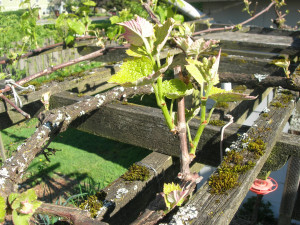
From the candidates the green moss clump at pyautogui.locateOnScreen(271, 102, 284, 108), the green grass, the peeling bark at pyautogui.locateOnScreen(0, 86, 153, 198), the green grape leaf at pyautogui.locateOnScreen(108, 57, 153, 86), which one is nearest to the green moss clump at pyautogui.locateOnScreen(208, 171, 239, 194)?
the green grape leaf at pyautogui.locateOnScreen(108, 57, 153, 86)

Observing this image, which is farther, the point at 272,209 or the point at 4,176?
the point at 272,209

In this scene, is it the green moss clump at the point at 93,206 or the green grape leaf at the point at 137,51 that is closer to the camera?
the green grape leaf at the point at 137,51

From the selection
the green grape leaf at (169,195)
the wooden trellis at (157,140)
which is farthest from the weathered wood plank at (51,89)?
the green grape leaf at (169,195)

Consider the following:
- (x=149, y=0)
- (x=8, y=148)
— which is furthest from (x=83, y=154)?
(x=149, y=0)

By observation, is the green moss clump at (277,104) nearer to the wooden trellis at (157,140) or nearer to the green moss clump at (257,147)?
the wooden trellis at (157,140)

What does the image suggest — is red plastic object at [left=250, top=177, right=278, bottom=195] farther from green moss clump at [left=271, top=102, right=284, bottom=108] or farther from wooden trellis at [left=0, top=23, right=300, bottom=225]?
green moss clump at [left=271, top=102, right=284, bottom=108]

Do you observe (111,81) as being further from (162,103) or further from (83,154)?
(83,154)
